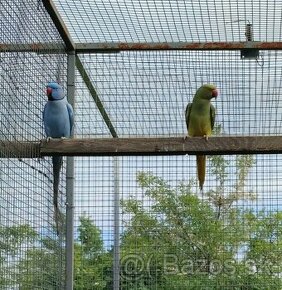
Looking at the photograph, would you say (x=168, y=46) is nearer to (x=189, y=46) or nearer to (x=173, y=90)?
Result: (x=189, y=46)

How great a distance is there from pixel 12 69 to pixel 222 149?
2.64 ft

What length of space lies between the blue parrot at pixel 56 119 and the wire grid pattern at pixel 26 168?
0.09 ft


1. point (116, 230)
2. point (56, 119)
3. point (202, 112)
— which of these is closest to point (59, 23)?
point (56, 119)

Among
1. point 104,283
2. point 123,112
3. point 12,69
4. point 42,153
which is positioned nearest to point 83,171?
point 123,112

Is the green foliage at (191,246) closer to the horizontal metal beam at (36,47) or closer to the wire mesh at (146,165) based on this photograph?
the wire mesh at (146,165)

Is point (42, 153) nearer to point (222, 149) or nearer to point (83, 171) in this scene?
point (222, 149)

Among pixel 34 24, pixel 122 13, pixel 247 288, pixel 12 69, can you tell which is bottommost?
pixel 247 288

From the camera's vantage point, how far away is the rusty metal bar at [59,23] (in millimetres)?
2832

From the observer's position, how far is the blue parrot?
303cm

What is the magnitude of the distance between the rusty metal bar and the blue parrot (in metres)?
0.26

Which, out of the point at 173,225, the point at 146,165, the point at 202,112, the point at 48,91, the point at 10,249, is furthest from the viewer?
the point at 173,225

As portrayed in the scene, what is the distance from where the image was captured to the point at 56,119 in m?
3.08

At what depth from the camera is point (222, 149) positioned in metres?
2.68

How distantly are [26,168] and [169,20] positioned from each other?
104 centimetres
